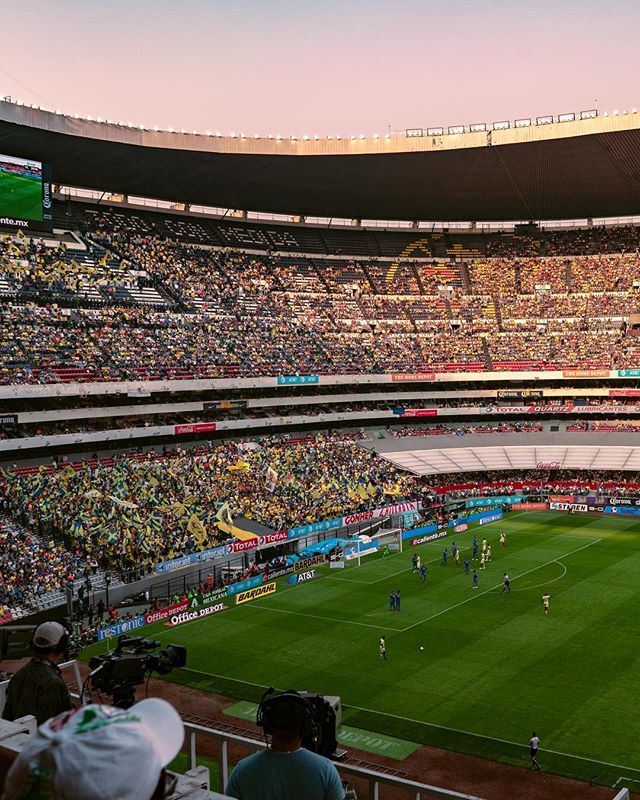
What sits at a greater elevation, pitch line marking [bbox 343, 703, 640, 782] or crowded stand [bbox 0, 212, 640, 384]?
crowded stand [bbox 0, 212, 640, 384]

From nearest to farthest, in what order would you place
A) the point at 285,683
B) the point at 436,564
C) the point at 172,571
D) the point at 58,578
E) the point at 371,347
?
the point at 285,683
the point at 58,578
the point at 172,571
the point at 436,564
the point at 371,347

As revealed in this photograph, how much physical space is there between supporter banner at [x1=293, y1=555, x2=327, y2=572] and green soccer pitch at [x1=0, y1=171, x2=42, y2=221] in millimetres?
33302

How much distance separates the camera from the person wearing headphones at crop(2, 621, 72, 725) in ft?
20.0

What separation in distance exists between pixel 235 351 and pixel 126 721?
2715 inches

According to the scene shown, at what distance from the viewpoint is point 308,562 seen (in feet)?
168

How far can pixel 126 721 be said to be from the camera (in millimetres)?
2752

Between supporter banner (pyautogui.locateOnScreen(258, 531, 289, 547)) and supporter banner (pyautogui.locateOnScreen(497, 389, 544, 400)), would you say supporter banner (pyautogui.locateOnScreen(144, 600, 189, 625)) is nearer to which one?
supporter banner (pyautogui.locateOnScreen(258, 531, 289, 547))

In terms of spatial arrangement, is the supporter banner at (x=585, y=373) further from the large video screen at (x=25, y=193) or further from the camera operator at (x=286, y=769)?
the camera operator at (x=286, y=769)

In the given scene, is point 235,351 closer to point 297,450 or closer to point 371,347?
point 297,450

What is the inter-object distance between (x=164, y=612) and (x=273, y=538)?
11.7 meters

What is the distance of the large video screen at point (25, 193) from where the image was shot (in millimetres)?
61344

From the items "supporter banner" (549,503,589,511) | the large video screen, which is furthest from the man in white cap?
"supporter banner" (549,503,589,511)

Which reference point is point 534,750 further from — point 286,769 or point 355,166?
point 355,166

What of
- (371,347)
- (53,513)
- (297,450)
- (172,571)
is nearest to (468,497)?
(297,450)
